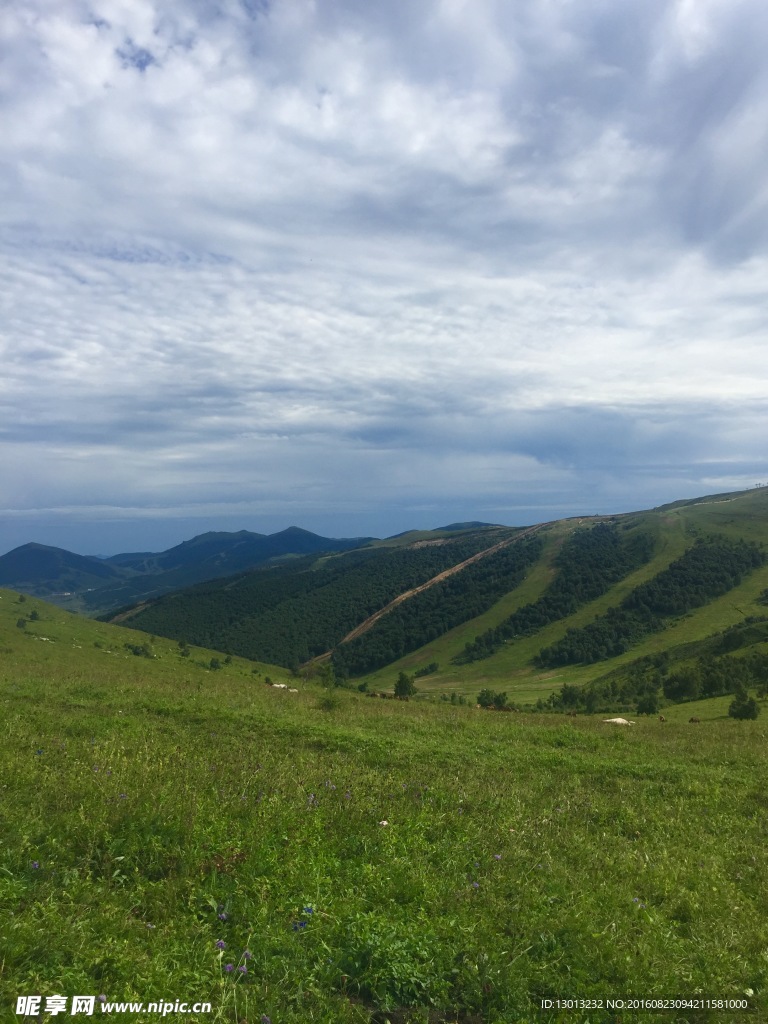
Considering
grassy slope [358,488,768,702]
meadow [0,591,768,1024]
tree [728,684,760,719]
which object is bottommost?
grassy slope [358,488,768,702]

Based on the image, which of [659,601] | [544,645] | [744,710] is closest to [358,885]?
[744,710]

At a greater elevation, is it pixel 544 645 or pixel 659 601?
pixel 659 601

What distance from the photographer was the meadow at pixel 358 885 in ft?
17.0

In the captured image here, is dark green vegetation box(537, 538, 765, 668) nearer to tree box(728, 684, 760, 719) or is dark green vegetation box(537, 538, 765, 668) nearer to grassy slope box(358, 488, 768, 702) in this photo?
grassy slope box(358, 488, 768, 702)

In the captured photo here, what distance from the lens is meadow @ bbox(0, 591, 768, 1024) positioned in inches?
204

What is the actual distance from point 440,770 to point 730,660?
7022 cm

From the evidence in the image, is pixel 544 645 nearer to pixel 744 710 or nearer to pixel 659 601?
pixel 659 601

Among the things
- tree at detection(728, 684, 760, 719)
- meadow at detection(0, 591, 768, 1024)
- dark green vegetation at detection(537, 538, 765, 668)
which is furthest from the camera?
dark green vegetation at detection(537, 538, 765, 668)

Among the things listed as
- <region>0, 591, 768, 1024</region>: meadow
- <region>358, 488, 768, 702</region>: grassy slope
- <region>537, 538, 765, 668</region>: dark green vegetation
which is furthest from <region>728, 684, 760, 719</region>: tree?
<region>537, 538, 765, 668</region>: dark green vegetation

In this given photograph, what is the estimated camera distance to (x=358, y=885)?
693 cm

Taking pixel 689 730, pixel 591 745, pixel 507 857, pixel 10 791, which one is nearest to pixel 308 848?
pixel 507 857

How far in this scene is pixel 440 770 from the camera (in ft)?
42.3

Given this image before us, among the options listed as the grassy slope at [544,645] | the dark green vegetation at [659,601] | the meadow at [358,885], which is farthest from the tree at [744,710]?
the dark green vegetation at [659,601]

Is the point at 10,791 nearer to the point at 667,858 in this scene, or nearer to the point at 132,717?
the point at 132,717
